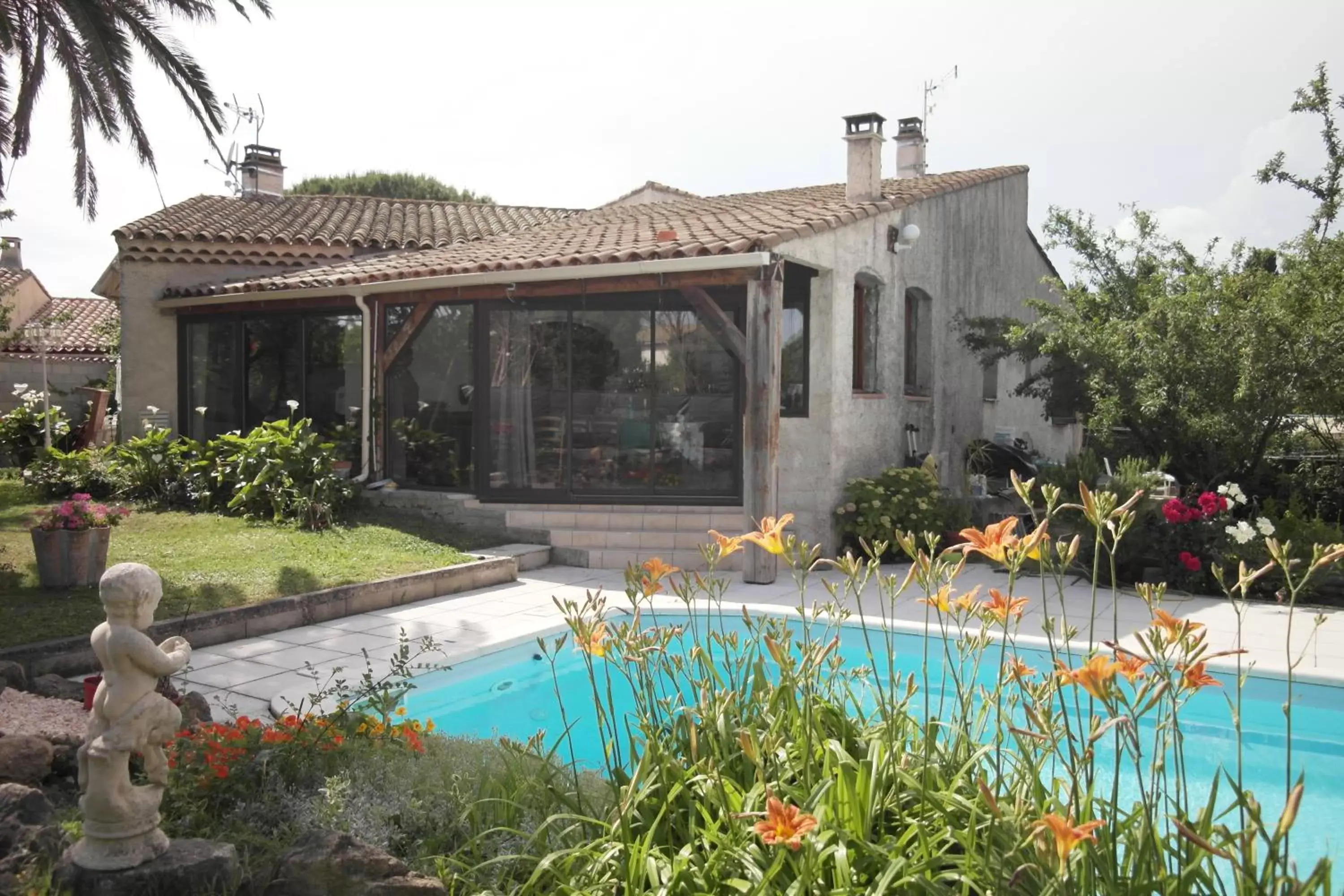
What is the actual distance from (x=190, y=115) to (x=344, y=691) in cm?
659

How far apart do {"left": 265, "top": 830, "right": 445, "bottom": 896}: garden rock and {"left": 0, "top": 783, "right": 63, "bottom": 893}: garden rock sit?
734mm

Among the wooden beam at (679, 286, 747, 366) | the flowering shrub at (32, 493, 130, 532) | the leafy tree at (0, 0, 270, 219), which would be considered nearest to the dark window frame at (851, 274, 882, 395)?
the wooden beam at (679, 286, 747, 366)

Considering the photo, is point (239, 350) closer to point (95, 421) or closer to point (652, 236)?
point (95, 421)

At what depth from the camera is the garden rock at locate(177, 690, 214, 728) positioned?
4324 mm

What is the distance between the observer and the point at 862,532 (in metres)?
10.6

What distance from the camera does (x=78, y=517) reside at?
7.73 metres

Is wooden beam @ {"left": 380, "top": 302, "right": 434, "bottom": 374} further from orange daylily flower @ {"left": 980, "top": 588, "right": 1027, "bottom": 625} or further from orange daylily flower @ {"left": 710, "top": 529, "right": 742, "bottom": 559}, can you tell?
orange daylily flower @ {"left": 980, "top": 588, "right": 1027, "bottom": 625}

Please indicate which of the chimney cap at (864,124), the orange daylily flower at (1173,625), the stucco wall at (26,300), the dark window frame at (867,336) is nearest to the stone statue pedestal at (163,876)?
the orange daylily flower at (1173,625)

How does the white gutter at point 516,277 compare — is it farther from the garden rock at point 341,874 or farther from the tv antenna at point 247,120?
the garden rock at point 341,874

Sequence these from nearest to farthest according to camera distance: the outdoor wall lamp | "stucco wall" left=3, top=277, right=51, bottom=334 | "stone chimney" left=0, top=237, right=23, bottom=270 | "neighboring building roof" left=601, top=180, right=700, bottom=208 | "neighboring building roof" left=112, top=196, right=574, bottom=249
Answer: the outdoor wall lamp, "neighboring building roof" left=112, top=196, right=574, bottom=249, "neighboring building roof" left=601, top=180, right=700, bottom=208, "stucco wall" left=3, top=277, right=51, bottom=334, "stone chimney" left=0, top=237, right=23, bottom=270

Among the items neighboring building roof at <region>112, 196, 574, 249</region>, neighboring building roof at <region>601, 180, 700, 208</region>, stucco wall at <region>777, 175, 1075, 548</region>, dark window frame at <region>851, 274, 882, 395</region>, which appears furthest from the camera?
neighboring building roof at <region>601, 180, 700, 208</region>

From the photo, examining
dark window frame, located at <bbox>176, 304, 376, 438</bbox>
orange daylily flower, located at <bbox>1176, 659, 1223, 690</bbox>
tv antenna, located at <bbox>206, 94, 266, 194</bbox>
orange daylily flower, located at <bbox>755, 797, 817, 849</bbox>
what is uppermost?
tv antenna, located at <bbox>206, 94, 266, 194</bbox>

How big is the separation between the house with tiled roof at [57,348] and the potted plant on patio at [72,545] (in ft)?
37.3

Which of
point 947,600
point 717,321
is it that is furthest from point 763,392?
point 947,600
